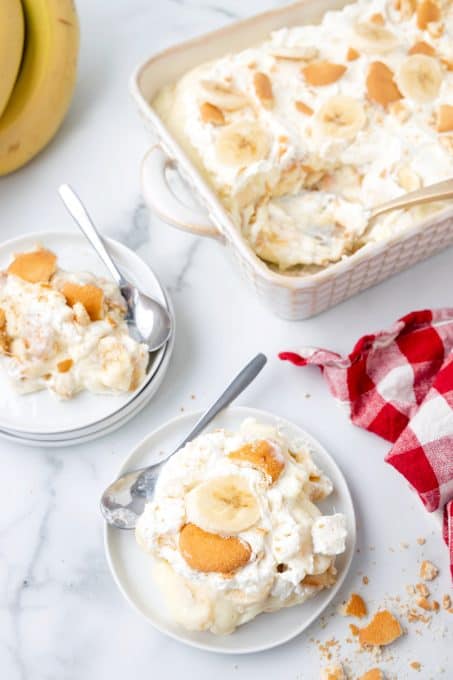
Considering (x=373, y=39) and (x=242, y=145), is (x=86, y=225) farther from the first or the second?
(x=373, y=39)

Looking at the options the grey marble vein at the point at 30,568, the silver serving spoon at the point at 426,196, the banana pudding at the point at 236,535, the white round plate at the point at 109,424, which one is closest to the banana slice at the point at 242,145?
the silver serving spoon at the point at 426,196

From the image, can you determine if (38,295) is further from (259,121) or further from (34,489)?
(259,121)

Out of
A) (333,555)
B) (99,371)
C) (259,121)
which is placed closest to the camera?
(333,555)

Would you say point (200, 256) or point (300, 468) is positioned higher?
point (200, 256)

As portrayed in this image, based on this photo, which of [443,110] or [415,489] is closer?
[415,489]

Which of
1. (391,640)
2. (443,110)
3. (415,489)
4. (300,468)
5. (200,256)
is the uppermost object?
(443,110)

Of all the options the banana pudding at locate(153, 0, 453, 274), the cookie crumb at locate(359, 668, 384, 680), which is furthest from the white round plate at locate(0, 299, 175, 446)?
the cookie crumb at locate(359, 668, 384, 680)

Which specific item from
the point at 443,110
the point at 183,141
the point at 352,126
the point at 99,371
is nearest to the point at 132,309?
the point at 99,371
